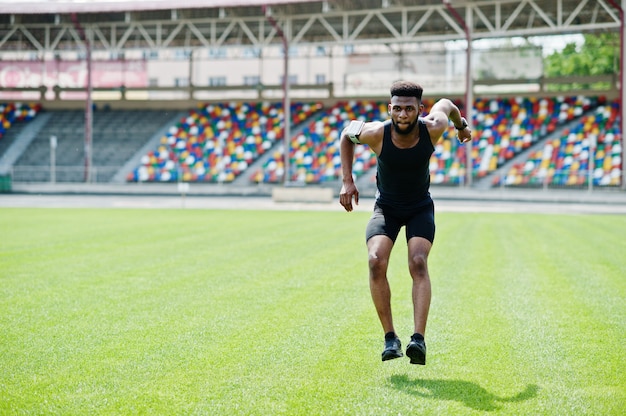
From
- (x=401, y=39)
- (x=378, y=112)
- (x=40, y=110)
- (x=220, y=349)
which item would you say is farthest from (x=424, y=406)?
(x=40, y=110)

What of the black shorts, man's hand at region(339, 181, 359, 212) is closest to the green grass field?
the black shorts

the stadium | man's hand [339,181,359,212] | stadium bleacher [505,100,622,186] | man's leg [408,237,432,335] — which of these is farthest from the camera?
stadium bleacher [505,100,622,186]

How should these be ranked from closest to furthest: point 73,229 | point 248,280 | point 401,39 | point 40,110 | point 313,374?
point 313,374
point 248,280
point 73,229
point 401,39
point 40,110

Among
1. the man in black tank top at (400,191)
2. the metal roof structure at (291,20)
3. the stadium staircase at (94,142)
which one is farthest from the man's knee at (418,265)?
the stadium staircase at (94,142)

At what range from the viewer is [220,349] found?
603cm

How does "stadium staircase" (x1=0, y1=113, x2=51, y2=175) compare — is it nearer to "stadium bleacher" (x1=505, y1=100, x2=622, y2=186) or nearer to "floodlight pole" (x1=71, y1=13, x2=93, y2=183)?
"floodlight pole" (x1=71, y1=13, x2=93, y2=183)

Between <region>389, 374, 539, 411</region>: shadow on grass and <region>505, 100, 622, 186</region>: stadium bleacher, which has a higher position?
<region>505, 100, 622, 186</region>: stadium bleacher

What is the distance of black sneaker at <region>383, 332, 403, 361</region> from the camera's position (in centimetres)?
543

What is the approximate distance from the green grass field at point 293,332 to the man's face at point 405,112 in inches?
68.6

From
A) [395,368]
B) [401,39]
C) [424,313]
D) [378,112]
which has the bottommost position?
[395,368]

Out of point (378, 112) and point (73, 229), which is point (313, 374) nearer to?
point (73, 229)

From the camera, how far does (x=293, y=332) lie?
6.71 meters

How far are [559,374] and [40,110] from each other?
50.4 m

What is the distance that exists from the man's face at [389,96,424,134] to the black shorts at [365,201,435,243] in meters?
0.68
